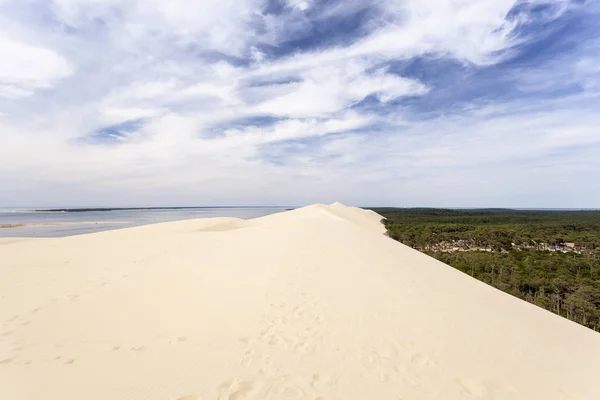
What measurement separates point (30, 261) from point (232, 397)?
1222 cm

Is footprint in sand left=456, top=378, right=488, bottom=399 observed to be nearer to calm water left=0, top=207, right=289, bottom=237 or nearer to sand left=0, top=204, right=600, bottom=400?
sand left=0, top=204, right=600, bottom=400

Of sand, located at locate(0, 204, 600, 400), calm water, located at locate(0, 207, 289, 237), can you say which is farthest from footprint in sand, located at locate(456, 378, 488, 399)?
calm water, located at locate(0, 207, 289, 237)

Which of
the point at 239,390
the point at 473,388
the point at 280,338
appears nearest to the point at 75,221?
the point at 280,338

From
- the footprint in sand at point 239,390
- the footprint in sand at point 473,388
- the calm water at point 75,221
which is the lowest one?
the calm water at point 75,221

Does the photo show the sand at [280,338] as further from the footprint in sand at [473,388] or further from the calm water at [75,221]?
the calm water at [75,221]

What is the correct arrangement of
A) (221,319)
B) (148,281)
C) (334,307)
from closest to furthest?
(221,319) < (334,307) < (148,281)

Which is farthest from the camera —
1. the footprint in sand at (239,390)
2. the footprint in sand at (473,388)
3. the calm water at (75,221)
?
the calm water at (75,221)

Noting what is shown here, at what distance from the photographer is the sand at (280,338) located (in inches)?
124

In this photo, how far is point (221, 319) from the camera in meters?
4.78

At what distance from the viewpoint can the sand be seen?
316cm

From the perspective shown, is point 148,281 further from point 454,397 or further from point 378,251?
point 378,251

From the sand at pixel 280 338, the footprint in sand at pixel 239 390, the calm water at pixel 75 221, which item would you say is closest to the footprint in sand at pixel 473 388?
the sand at pixel 280 338

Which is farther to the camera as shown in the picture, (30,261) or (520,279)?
(520,279)

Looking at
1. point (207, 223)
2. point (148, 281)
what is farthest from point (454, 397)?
point (207, 223)
